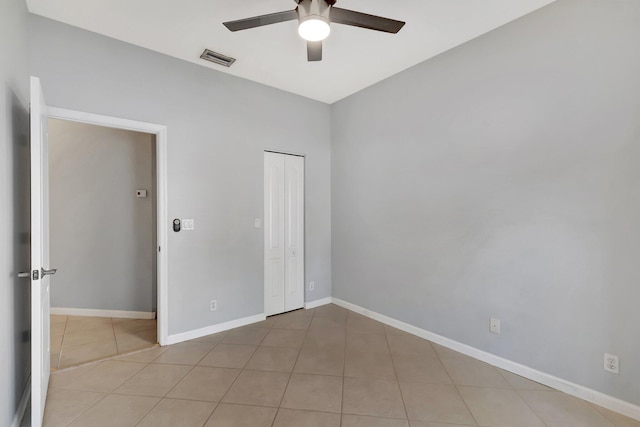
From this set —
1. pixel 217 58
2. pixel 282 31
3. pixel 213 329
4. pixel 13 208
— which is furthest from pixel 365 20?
pixel 213 329

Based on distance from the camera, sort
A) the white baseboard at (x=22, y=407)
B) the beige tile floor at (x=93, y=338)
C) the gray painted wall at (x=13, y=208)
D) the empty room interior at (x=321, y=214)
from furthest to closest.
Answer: the beige tile floor at (x=93, y=338), the empty room interior at (x=321, y=214), the white baseboard at (x=22, y=407), the gray painted wall at (x=13, y=208)

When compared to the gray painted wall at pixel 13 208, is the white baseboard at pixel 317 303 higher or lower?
lower

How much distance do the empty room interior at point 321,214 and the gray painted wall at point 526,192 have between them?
0.05ft

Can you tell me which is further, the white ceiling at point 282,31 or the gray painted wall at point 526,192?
the white ceiling at point 282,31

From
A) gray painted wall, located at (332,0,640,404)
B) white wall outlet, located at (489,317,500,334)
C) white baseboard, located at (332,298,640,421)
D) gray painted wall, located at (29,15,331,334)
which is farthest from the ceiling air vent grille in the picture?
white wall outlet, located at (489,317,500,334)

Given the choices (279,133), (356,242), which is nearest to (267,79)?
(279,133)

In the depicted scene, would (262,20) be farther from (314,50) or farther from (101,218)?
(101,218)

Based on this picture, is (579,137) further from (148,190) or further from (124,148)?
(124,148)

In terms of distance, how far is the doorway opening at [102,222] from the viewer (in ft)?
12.2

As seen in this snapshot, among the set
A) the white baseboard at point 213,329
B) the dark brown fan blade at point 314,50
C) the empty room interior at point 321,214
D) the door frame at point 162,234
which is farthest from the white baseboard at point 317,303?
the dark brown fan blade at point 314,50

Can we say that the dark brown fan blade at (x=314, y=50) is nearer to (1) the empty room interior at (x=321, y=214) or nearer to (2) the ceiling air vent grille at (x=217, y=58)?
(1) the empty room interior at (x=321, y=214)

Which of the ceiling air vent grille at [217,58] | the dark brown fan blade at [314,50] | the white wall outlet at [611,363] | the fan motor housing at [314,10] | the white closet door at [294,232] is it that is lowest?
the white wall outlet at [611,363]

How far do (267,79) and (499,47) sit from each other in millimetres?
2409

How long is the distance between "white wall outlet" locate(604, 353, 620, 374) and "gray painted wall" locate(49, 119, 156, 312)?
4528 mm
